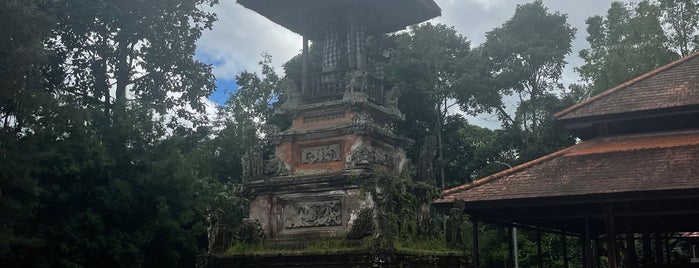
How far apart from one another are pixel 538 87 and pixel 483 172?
5.90 metres

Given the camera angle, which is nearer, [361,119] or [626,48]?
[361,119]

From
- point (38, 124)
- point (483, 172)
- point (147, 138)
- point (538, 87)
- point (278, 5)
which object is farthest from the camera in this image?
point (538, 87)

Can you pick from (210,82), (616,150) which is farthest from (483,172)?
(616,150)

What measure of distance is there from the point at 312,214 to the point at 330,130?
149 cm

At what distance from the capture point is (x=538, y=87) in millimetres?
36250

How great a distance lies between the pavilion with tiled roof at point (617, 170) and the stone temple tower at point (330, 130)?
355cm

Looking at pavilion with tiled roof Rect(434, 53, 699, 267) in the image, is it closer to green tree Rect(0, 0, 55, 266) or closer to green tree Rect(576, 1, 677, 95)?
green tree Rect(0, 0, 55, 266)

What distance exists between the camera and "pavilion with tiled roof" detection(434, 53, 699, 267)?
46.9 feet

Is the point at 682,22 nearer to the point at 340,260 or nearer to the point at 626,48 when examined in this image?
the point at 626,48

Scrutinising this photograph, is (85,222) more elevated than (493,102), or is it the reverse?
(493,102)

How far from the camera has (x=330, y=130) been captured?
12.1 meters

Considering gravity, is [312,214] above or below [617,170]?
below

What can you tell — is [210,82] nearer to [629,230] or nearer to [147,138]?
[147,138]

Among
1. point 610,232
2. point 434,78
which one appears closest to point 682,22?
point 434,78
